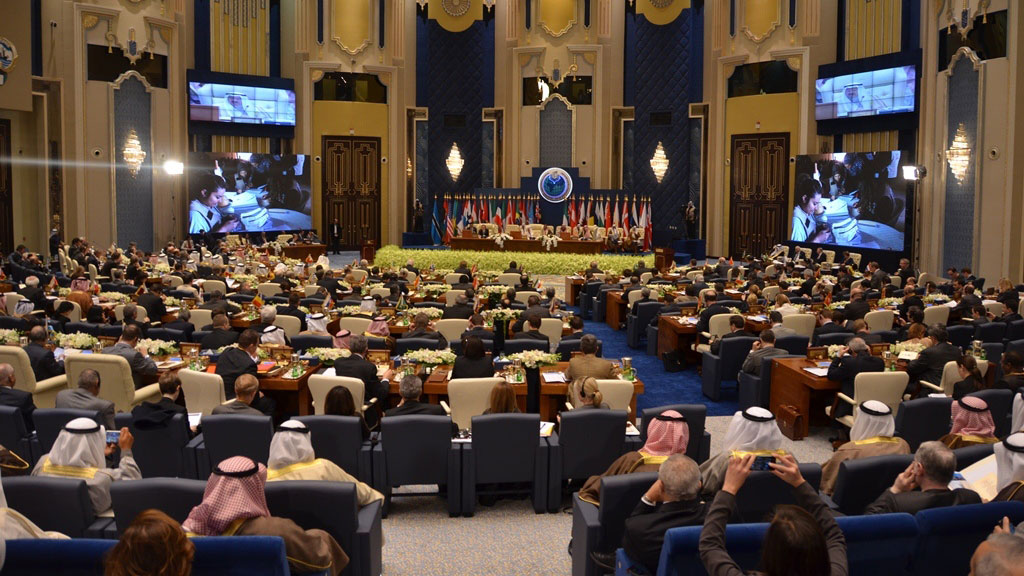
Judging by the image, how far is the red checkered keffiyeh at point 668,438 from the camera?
5969mm

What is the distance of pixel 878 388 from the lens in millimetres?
9328

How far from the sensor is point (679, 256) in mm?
31109

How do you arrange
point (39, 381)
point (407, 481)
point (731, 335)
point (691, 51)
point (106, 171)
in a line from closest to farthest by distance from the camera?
point (407, 481) → point (39, 381) → point (731, 335) → point (106, 171) → point (691, 51)

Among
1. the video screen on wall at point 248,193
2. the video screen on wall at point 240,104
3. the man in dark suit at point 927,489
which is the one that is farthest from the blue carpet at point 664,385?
the video screen on wall at point 240,104

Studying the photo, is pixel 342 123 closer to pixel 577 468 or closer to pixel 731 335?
pixel 731 335

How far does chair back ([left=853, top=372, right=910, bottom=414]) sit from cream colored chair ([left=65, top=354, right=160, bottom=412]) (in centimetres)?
691

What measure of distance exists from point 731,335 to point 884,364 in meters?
2.63

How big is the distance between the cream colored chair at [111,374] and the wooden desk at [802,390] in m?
6.71

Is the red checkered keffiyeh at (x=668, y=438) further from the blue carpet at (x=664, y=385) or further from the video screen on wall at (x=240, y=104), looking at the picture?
the video screen on wall at (x=240, y=104)

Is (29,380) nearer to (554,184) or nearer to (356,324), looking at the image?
(356,324)

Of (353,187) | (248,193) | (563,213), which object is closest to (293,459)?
(248,193)

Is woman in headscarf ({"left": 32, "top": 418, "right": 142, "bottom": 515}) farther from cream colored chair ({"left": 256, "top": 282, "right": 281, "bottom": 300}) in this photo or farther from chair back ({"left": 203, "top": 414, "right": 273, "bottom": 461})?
cream colored chair ({"left": 256, "top": 282, "right": 281, "bottom": 300})

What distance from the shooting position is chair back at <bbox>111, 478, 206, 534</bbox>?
5.29m

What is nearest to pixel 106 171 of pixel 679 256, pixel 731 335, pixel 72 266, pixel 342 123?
pixel 72 266
